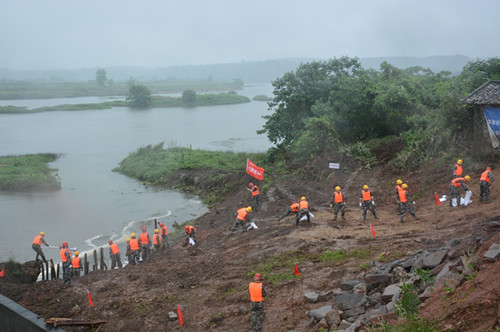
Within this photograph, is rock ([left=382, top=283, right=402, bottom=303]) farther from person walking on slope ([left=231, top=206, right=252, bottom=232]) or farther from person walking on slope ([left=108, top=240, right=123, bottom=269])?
person walking on slope ([left=108, top=240, right=123, bottom=269])

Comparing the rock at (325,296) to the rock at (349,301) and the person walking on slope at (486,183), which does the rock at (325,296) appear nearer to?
the rock at (349,301)

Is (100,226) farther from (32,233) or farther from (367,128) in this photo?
(367,128)

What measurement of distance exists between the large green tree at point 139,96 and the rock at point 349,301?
94962 millimetres

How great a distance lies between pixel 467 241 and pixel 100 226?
22.9m

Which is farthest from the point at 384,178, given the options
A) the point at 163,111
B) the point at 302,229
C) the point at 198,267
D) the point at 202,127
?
the point at 163,111

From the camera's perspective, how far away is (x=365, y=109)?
102 ft

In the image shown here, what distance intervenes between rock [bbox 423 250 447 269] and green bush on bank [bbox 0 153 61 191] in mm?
34110

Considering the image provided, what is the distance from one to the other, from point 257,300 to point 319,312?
4.61 feet

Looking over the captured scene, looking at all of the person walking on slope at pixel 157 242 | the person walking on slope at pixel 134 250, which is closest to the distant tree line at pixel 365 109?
the person walking on slope at pixel 157 242

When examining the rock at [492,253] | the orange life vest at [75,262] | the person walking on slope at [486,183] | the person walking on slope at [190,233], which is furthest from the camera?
the person walking on slope at [190,233]

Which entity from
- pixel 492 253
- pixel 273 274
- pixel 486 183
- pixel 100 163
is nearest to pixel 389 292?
pixel 492 253

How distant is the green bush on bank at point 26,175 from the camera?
38750 millimetres

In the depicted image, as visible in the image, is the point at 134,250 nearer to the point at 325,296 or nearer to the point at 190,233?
the point at 190,233

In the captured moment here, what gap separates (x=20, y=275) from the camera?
19047mm
